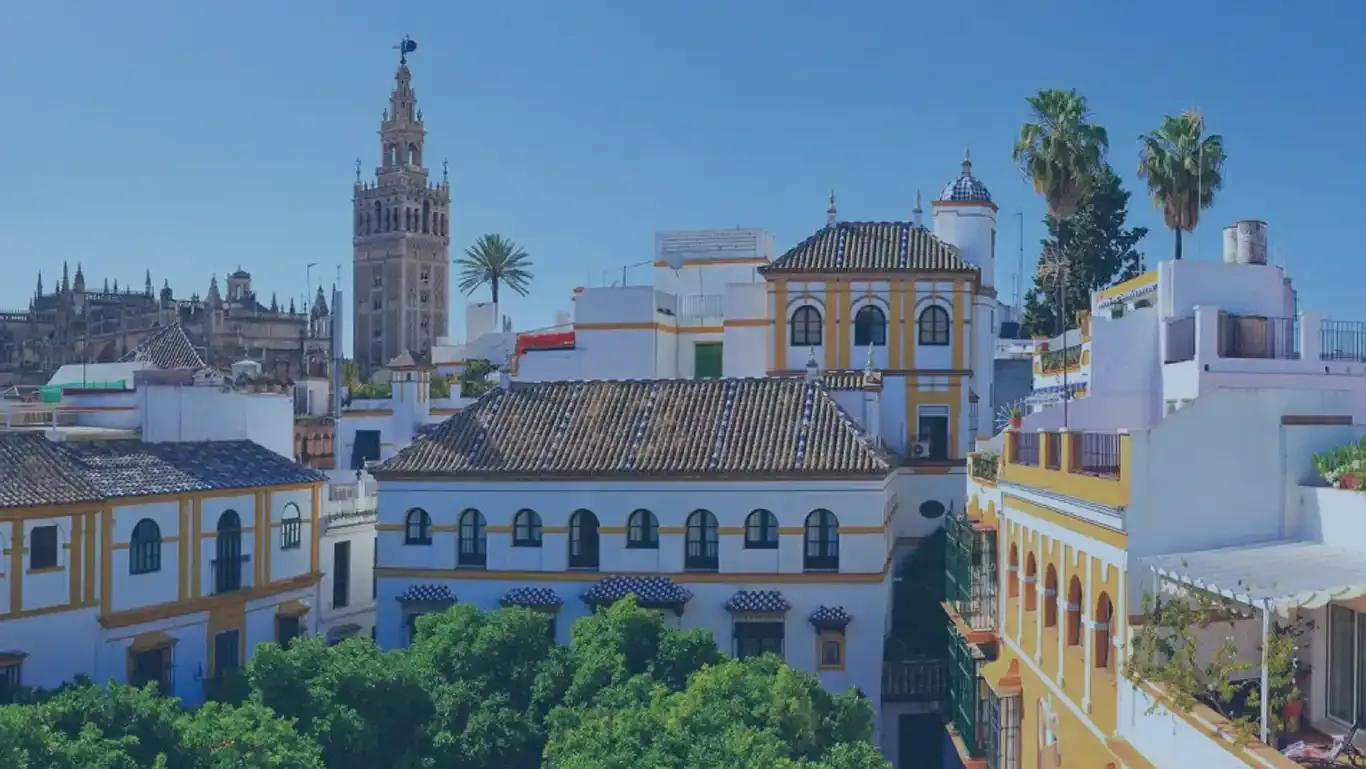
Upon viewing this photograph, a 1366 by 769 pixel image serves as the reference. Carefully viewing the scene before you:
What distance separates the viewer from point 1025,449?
73.6 feet

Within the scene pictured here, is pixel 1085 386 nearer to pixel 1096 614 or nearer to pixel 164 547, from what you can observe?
pixel 1096 614

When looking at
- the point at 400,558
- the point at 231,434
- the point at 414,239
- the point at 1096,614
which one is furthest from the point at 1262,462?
the point at 414,239

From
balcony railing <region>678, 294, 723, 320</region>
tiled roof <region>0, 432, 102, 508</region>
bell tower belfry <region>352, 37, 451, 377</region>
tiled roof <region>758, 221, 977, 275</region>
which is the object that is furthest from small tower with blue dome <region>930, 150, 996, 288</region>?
bell tower belfry <region>352, 37, 451, 377</region>

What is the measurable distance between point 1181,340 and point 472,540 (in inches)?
666

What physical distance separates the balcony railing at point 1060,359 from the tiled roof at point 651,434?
445 centimetres

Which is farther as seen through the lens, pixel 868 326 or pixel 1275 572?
pixel 868 326

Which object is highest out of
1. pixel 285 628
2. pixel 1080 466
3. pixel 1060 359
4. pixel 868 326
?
pixel 868 326

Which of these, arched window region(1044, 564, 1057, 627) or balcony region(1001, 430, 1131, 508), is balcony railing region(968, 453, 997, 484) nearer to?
balcony region(1001, 430, 1131, 508)

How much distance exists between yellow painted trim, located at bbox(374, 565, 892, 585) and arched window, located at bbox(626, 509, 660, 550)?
68cm

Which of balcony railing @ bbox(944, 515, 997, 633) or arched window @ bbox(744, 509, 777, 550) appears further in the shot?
arched window @ bbox(744, 509, 777, 550)

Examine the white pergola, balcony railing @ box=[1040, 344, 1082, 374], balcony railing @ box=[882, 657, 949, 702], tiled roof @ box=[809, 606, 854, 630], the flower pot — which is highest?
balcony railing @ box=[1040, 344, 1082, 374]

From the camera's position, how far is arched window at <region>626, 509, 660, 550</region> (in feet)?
104

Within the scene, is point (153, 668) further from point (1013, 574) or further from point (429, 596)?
point (1013, 574)

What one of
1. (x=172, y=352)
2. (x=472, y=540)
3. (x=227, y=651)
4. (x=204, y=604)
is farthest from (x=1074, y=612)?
(x=172, y=352)
